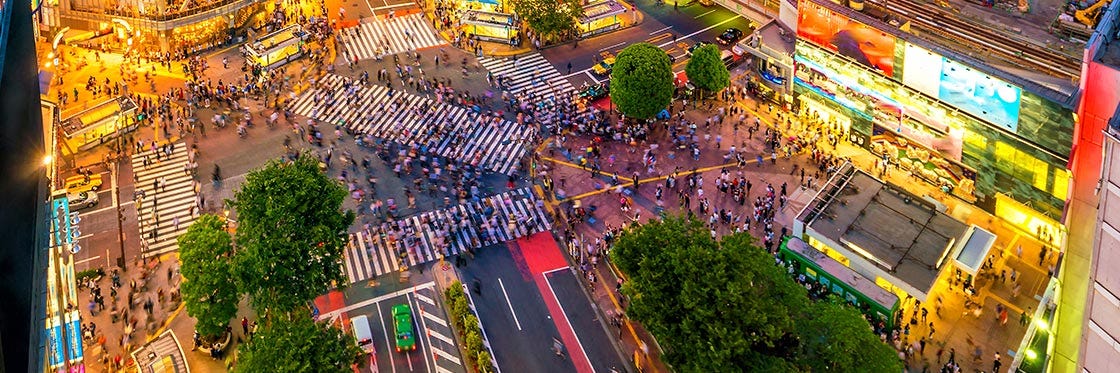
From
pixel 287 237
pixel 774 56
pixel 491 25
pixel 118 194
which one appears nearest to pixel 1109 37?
pixel 774 56

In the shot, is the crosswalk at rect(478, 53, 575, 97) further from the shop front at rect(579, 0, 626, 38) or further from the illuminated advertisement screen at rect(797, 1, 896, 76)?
the illuminated advertisement screen at rect(797, 1, 896, 76)

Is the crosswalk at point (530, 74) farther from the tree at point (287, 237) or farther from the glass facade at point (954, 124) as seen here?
the tree at point (287, 237)

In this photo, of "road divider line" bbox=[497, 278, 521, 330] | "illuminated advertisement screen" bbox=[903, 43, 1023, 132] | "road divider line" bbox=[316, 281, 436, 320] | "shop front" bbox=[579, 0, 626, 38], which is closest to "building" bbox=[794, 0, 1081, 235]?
"illuminated advertisement screen" bbox=[903, 43, 1023, 132]

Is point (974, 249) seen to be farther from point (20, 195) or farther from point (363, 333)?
point (20, 195)

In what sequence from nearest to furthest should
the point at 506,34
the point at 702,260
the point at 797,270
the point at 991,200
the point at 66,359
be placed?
the point at 66,359 → the point at 702,260 → the point at 797,270 → the point at 991,200 → the point at 506,34

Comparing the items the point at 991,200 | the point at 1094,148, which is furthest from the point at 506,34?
the point at 1094,148

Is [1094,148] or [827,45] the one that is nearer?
[1094,148]

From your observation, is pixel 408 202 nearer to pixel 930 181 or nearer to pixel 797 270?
pixel 797 270
